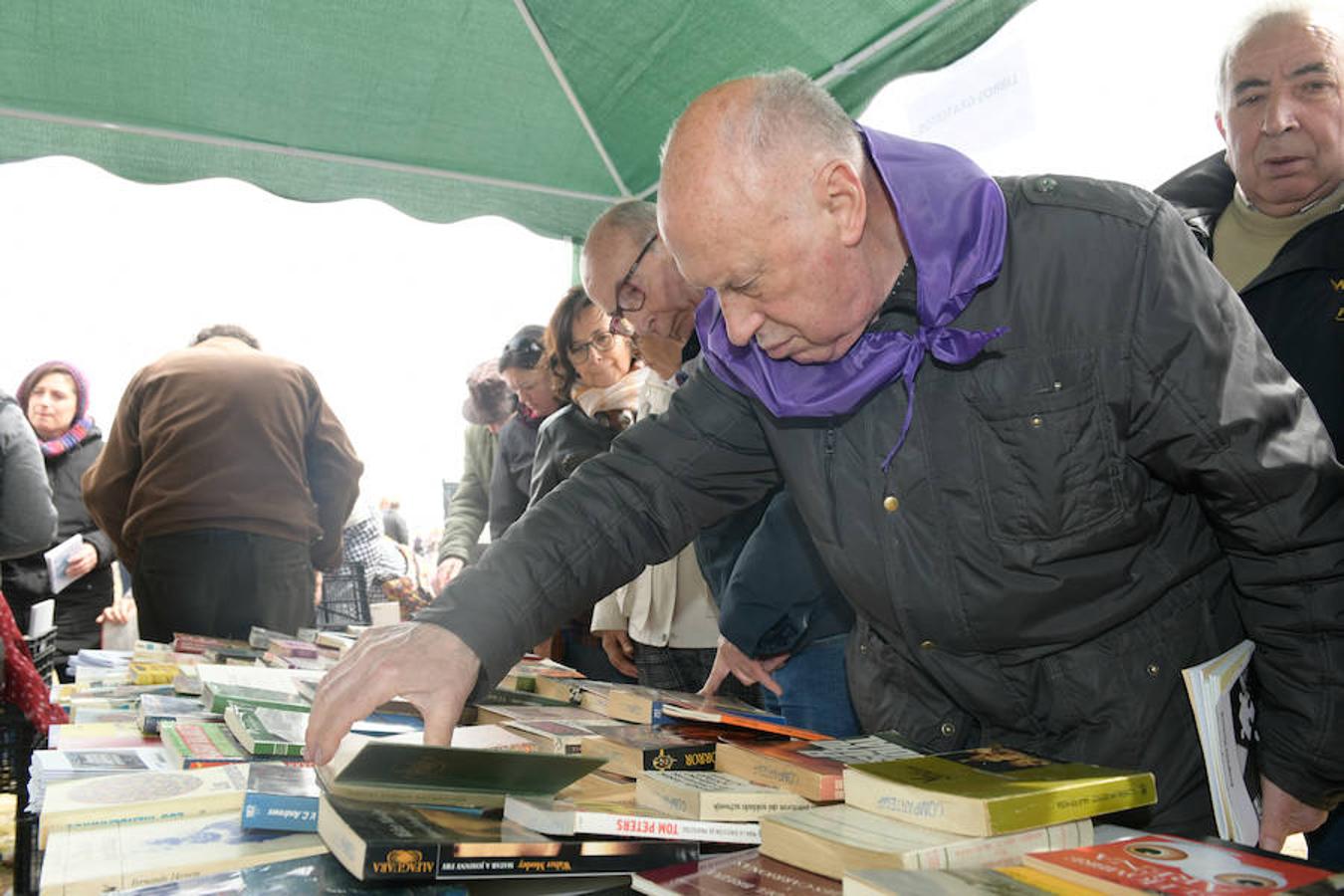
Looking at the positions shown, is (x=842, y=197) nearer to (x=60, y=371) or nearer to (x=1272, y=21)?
(x=1272, y=21)

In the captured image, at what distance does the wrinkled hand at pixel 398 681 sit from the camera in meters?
1.06

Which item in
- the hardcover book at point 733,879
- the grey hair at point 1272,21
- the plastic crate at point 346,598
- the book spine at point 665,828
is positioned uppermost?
the grey hair at point 1272,21

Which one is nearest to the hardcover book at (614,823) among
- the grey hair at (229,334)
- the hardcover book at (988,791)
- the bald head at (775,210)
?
the hardcover book at (988,791)

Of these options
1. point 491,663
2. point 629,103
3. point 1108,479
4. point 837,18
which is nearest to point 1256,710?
point 1108,479

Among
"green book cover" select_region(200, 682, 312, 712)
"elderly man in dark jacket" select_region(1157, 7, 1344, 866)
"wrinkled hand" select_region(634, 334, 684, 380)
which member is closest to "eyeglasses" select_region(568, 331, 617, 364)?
"wrinkled hand" select_region(634, 334, 684, 380)

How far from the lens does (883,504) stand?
122cm

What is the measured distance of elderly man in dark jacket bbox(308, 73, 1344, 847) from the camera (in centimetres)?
111

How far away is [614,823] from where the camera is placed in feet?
2.86

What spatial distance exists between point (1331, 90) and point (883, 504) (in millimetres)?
1055

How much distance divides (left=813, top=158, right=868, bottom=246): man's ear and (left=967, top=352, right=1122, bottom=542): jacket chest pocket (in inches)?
8.7

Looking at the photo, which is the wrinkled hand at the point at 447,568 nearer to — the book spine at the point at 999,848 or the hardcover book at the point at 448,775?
the hardcover book at the point at 448,775

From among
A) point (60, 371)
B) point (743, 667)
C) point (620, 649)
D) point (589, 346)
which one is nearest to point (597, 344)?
point (589, 346)

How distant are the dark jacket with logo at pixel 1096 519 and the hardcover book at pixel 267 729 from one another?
259mm

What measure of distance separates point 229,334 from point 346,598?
1616 millimetres
